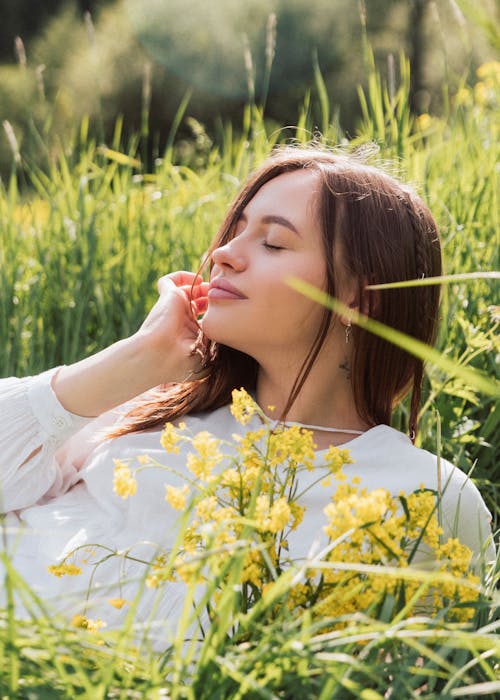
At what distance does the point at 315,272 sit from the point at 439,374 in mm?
641

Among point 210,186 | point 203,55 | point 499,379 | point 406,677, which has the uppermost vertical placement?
point 203,55

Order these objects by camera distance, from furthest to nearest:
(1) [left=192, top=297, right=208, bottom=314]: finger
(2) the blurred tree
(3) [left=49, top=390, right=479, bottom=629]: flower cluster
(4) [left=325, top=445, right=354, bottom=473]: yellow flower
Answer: (2) the blurred tree, (1) [left=192, top=297, right=208, bottom=314]: finger, (4) [left=325, top=445, right=354, bottom=473]: yellow flower, (3) [left=49, top=390, right=479, bottom=629]: flower cluster

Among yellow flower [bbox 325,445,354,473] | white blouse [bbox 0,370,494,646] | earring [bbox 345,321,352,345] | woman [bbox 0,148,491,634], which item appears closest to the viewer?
yellow flower [bbox 325,445,354,473]

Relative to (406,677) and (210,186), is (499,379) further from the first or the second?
(210,186)

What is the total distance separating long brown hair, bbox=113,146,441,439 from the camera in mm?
1892

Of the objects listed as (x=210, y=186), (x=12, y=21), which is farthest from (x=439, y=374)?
(x=12, y=21)

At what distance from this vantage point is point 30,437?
6.49 ft

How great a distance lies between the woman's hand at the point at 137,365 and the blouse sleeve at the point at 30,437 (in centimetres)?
3

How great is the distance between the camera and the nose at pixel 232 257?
5.92 feet

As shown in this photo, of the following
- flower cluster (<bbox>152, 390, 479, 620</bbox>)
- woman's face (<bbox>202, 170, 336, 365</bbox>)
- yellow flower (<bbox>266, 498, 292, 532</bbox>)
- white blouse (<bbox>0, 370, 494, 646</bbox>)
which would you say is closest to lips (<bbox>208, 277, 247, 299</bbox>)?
woman's face (<bbox>202, 170, 336, 365</bbox>)

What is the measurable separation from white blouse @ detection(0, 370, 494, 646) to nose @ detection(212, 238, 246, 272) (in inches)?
14.5

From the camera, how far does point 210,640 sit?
1.06 metres

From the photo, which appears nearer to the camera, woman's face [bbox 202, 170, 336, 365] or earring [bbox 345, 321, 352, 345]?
woman's face [bbox 202, 170, 336, 365]

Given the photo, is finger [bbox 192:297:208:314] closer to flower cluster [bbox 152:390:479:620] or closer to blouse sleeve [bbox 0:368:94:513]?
blouse sleeve [bbox 0:368:94:513]
